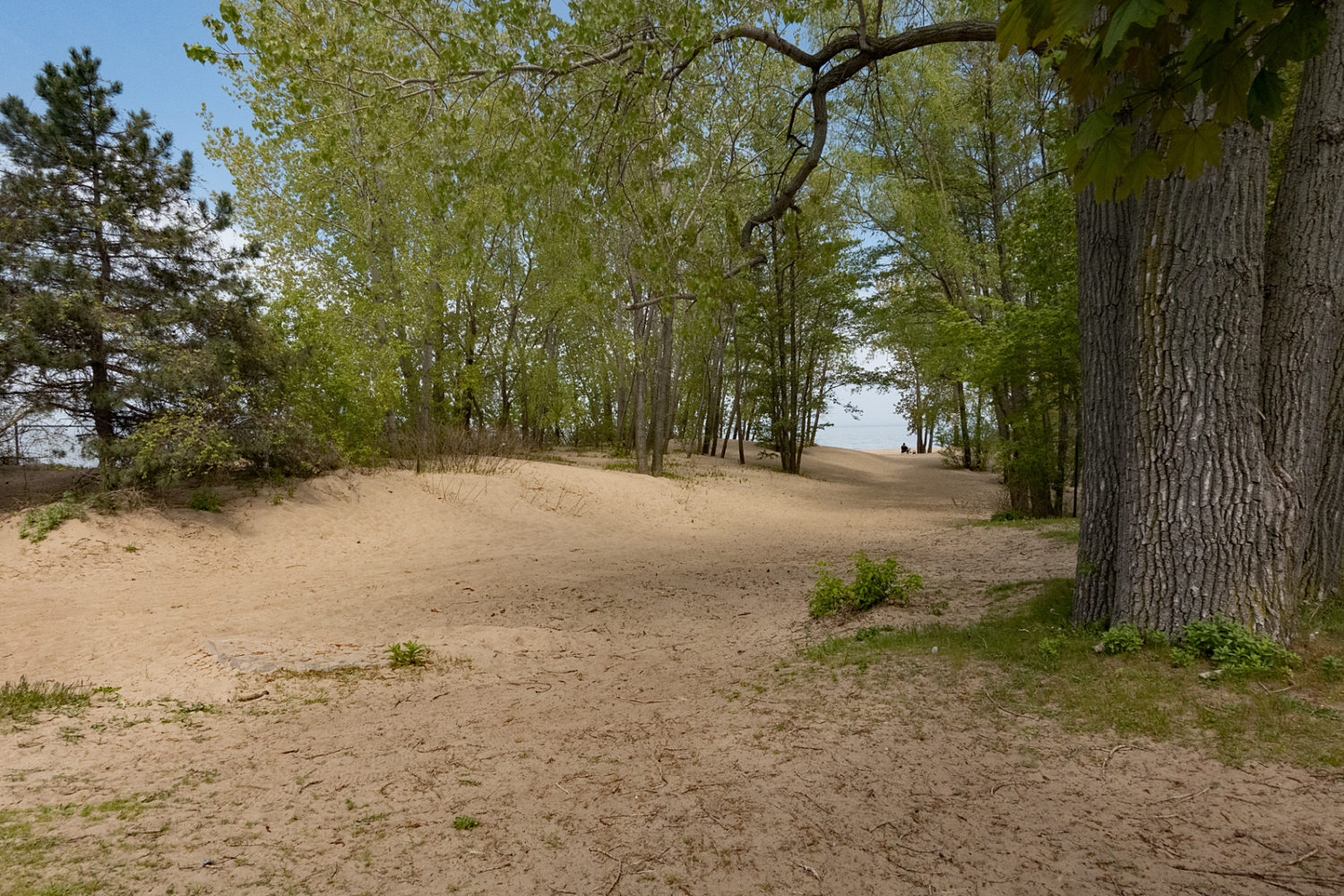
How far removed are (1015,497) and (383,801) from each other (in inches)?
497

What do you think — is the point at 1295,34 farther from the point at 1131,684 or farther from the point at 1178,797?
the point at 1131,684

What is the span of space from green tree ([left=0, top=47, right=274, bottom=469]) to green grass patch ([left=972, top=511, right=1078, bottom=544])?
433 inches

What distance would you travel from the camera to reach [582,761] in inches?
137

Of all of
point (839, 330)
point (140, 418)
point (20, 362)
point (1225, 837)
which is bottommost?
point (1225, 837)

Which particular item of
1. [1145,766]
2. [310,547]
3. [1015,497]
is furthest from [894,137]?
[1145,766]

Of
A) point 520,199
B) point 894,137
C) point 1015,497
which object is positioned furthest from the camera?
point 894,137

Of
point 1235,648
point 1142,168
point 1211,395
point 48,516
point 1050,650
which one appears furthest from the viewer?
point 48,516

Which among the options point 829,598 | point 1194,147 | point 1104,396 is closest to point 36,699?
point 829,598

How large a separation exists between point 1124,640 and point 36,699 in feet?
20.5

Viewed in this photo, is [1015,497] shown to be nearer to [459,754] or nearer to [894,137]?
[894,137]

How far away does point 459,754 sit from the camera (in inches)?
142

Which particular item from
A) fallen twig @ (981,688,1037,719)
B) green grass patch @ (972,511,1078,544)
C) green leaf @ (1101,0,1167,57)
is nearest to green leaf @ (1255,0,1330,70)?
green leaf @ (1101,0,1167,57)

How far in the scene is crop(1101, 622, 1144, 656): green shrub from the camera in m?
3.64

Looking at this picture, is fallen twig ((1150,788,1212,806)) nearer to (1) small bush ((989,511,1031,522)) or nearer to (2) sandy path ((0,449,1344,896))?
(2) sandy path ((0,449,1344,896))
